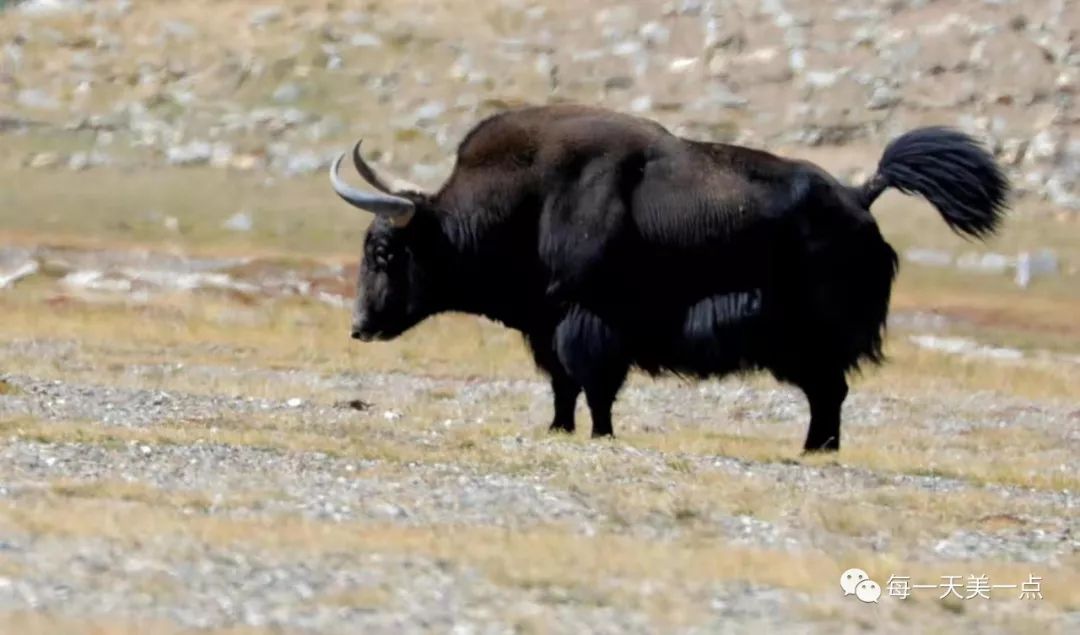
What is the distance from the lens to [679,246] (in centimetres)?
2016

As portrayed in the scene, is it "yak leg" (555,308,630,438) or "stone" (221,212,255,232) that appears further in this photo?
"stone" (221,212,255,232)

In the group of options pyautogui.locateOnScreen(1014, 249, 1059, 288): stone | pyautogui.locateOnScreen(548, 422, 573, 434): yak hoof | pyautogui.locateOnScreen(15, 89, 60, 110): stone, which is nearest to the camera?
pyautogui.locateOnScreen(548, 422, 573, 434): yak hoof

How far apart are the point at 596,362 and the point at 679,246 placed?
43.1 inches

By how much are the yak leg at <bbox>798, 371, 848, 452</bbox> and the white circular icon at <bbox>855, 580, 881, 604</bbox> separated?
8036 millimetres

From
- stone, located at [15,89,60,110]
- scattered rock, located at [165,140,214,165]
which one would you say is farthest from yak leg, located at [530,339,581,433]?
stone, located at [15,89,60,110]

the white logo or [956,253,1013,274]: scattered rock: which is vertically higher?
the white logo

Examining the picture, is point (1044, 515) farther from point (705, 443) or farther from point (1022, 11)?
point (1022, 11)

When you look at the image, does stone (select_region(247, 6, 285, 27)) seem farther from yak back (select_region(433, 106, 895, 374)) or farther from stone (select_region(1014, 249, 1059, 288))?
yak back (select_region(433, 106, 895, 374))

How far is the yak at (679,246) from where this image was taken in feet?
65.1

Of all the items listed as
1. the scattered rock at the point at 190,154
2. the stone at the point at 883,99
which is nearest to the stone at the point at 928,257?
the stone at the point at 883,99

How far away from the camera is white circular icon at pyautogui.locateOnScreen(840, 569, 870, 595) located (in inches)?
479

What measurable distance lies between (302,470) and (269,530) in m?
3.04

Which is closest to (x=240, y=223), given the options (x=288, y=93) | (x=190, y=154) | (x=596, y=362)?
(x=190, y=154)

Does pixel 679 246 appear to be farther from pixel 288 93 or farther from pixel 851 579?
pixel 288 93
